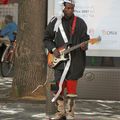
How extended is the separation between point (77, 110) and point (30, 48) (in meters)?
1.83

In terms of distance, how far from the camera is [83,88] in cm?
1165

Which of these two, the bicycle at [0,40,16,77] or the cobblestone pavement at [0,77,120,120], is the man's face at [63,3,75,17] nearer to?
the cobblestone pavement at [0,77,120,120]

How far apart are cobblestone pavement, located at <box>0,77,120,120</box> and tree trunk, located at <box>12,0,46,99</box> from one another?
50cm

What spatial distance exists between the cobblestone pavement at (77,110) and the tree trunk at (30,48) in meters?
0.50

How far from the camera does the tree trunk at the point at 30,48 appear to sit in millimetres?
11367

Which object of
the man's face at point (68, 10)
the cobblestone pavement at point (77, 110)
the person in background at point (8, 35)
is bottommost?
the cobblestone pavement at point (77, 110)

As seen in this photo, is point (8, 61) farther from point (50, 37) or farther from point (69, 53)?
point (69, 53)

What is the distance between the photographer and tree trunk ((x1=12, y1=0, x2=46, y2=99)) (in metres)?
11.4

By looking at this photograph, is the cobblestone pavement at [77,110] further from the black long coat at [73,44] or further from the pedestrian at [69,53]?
the black long coat at [73,44]

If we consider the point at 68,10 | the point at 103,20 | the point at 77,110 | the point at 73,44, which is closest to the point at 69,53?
the point at 73,44

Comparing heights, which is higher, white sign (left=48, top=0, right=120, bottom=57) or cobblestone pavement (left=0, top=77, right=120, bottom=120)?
white sign (left=48, top=0, right=120, bottom=57)

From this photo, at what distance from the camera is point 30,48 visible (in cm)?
1142

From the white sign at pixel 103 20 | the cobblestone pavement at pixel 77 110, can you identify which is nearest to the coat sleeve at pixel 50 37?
the cobblestone pavement at pixel 77 110

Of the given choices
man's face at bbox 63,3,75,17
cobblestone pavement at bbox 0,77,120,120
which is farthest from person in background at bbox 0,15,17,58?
man's face at bbox 63,3,75,17
